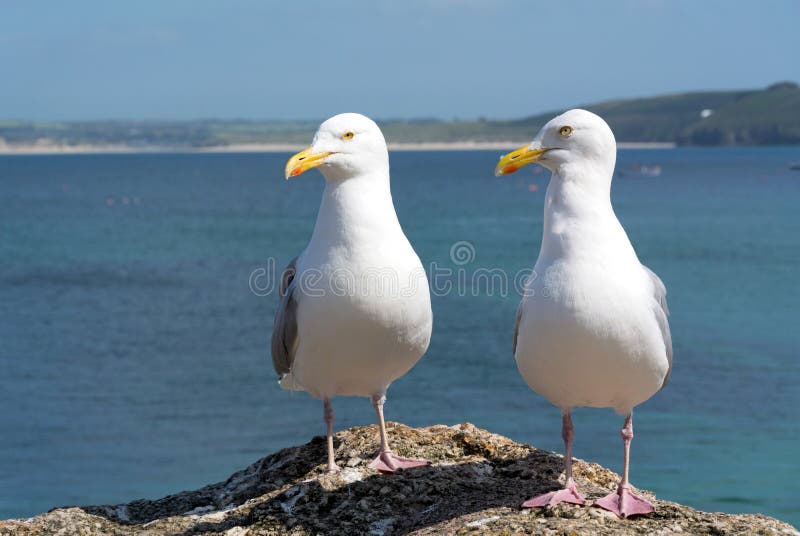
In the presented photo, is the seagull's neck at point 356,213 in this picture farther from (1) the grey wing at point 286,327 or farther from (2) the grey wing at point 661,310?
(2) the grey wing at point 661,310

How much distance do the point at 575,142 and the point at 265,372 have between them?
1895 cm

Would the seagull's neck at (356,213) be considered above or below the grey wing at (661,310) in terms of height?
above

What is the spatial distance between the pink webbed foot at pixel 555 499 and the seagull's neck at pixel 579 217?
141cm

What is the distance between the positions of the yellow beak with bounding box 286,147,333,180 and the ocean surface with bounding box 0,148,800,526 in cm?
1086

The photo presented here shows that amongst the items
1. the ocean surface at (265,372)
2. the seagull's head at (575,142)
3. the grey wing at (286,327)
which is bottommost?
the ocean surface at (265,372)

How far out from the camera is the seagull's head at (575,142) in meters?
6.19

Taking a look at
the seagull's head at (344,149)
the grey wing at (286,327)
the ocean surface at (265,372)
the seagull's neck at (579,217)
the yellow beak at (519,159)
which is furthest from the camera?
the ocean surface at (265,372)

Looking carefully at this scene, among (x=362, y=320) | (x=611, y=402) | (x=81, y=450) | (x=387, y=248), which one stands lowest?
(x=81, y=450)

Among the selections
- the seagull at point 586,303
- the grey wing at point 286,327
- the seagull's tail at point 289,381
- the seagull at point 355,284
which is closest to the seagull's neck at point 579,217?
the seagull at point 586,303

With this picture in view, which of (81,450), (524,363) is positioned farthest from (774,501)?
(81,450)

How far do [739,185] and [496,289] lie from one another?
252 ft

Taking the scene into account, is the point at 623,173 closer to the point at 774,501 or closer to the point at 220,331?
the point at 220,331

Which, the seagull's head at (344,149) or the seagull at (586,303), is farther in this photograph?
the seagull's head at (344,149)

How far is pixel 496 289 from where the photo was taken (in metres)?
36.4
